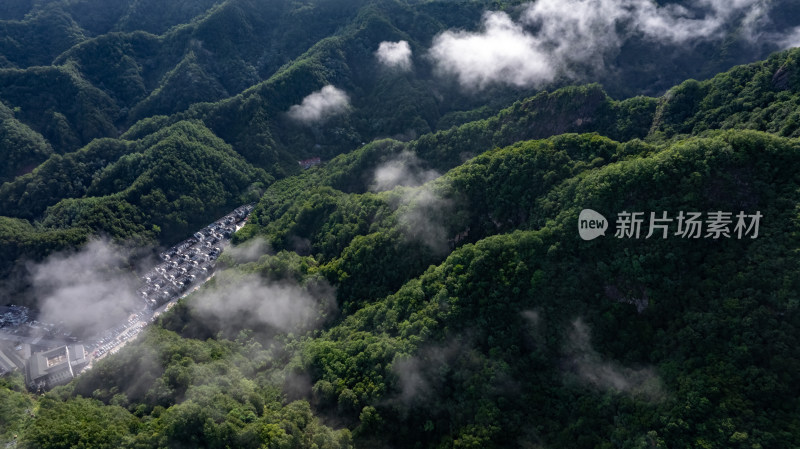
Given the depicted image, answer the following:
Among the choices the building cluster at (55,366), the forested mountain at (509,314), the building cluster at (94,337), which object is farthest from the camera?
the building cluster at (94,337)

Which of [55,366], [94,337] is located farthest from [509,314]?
[94,337]

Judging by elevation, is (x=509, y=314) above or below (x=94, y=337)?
above

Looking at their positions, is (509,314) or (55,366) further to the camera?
(55,366)

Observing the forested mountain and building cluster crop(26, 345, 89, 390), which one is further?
building cluster crop(26, 345, 89, 390)

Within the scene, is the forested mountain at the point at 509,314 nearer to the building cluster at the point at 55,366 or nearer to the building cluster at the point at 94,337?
the building cluster at the point at 55,366

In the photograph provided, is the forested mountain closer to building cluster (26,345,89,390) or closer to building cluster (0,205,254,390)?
building cluster (26,345,89,390)

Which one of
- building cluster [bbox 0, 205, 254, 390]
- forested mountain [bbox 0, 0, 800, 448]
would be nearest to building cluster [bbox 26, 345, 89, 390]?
building cluster [bbox 0, 205, 254, 390]

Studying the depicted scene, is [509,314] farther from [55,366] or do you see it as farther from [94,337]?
[94,337]

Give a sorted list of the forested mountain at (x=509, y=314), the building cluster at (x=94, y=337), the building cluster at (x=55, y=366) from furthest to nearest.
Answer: the building cluster at (x=94, y=337) < the building cluster at (x=55, y=366) < the forested mountain at (x=509, y=314)

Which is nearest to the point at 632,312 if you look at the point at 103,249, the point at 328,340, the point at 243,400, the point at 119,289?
the point at 328,340

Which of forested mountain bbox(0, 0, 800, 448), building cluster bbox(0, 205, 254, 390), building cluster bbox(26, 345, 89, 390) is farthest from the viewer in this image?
building cluster bbox(0, 205, 254, 390)

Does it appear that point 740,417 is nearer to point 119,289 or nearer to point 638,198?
point 638,198

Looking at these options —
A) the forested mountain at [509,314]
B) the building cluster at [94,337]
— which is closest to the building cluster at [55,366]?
the building cluster at [94,337]
